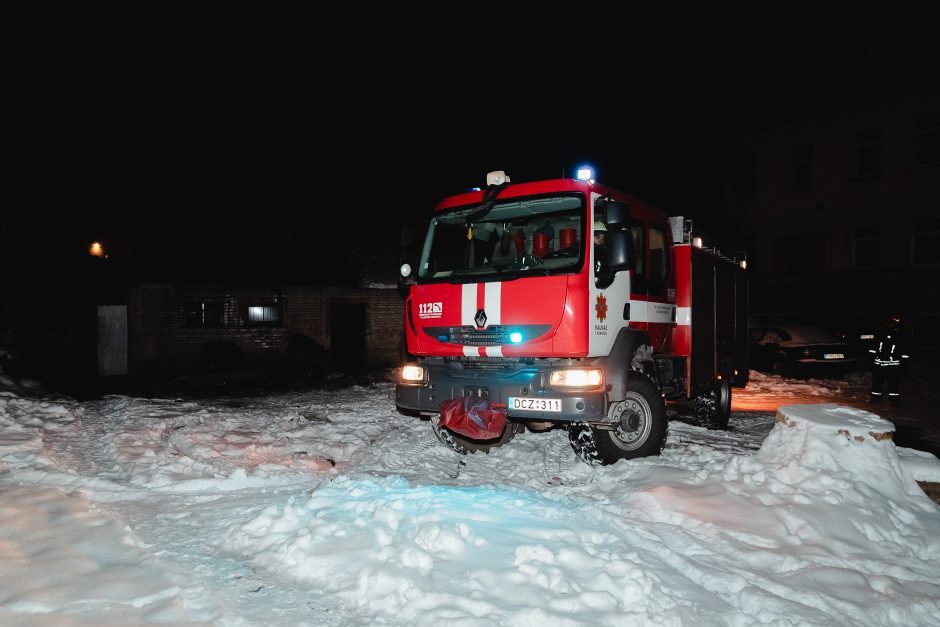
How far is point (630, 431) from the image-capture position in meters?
6.44

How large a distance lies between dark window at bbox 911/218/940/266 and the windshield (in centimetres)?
2149

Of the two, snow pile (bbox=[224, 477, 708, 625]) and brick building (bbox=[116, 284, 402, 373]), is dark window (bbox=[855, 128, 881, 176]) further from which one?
snow pile (bbox=[224, 477, 708, 625])

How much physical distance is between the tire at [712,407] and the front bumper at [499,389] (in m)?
4.21

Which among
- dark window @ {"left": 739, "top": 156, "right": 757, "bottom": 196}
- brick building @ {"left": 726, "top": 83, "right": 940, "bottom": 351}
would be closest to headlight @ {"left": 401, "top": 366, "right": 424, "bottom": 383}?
brick building @ {"left": 726, "top": 83, "right": 940, "bottom": 351}

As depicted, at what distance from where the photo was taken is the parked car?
14.4m

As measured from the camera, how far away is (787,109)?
24.0 m

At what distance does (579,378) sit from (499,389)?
0.81m

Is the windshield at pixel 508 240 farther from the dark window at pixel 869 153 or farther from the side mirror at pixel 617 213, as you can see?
the dark window at pixel 869 153

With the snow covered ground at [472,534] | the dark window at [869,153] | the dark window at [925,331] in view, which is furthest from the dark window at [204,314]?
the dark window at [869,153]

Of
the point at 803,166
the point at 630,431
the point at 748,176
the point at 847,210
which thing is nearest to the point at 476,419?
the point at 630,431

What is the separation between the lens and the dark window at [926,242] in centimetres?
2083

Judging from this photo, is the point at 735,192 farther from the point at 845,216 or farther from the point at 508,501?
the point at 508,501

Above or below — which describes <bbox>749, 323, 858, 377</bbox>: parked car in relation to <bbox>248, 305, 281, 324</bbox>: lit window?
below

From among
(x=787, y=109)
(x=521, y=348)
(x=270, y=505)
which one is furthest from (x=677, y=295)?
(x=787, y=109)
